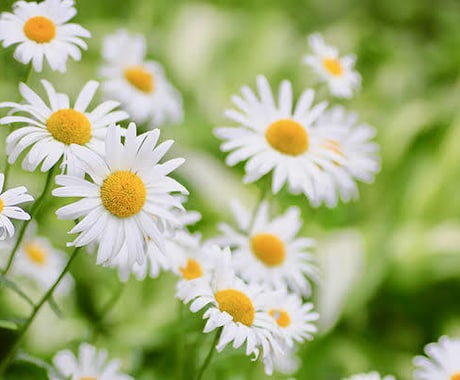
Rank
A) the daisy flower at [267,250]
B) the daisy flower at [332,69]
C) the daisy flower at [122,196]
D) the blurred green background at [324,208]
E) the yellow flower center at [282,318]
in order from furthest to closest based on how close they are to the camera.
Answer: the blurred green background at [324,208] → the daisy flower at [332,69] → the daisy flower at [267,250] → the yellow flower center at [282,318] → the daisy flower at [122,196]

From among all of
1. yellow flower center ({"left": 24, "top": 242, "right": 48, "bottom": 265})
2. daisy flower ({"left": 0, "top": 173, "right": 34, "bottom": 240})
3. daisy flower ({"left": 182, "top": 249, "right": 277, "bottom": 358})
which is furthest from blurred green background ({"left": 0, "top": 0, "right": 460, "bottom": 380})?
daisy flower ({"left": 0, "top": 173, "right": 34, "bottom": 240})

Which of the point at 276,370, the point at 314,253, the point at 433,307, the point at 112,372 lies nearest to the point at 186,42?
the point at 314,253

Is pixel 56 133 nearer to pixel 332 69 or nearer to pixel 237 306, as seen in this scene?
pixel 237 306

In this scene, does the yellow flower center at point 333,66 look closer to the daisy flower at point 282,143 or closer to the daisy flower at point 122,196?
the daisy flower at point 282,143

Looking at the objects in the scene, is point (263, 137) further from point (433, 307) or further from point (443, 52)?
point (443, 52)

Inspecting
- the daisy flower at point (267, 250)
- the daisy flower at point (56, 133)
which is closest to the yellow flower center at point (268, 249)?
the daisy flower at point (267, 250)
